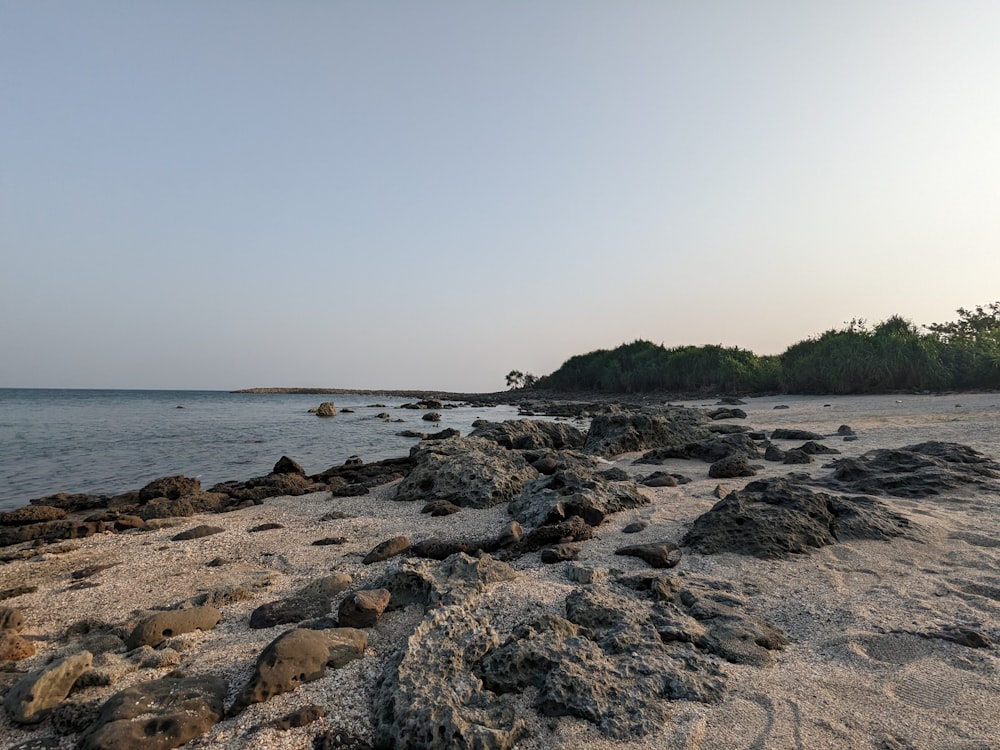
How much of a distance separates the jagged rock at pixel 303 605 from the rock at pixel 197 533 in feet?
10.5

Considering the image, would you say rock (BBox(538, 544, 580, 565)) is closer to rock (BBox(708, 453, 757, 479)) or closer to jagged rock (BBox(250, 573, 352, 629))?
jagged rock (BBox(250, 573, 352, 629))

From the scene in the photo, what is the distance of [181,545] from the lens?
6637 mm

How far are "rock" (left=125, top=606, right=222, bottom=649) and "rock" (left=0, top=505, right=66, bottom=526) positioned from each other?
249 inches

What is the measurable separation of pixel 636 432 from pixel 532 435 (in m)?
2.51

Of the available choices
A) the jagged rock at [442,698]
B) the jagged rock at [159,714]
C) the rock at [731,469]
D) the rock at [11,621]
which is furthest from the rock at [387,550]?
the rock at [731,469]

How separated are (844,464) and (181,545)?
30.9 feet

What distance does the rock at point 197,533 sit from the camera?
6988mm

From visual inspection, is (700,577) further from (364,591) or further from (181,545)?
(181,545)

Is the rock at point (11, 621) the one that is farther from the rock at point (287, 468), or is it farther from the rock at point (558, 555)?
the rock at point (287, 468)

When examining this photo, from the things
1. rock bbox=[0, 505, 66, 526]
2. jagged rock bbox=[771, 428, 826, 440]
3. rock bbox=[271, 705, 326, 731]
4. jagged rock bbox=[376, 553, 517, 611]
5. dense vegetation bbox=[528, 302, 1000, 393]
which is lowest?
rock bbox=[0, 505, 66, 526]

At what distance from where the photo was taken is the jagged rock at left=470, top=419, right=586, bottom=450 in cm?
1271

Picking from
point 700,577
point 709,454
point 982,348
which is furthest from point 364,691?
point 982,348

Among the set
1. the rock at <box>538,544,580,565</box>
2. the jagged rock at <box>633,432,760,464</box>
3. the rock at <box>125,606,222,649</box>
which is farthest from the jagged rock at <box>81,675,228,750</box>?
the jagged rock at <box>633,432,760,464</box>

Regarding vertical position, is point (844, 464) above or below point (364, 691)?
above
